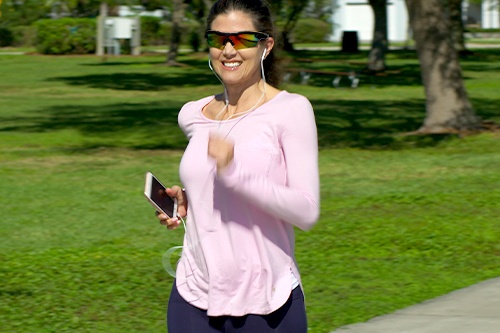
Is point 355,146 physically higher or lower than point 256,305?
lower

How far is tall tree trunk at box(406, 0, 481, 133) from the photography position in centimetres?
1645

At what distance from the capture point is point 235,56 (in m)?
3.24

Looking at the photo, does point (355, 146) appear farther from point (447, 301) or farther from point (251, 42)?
point (251, 42)

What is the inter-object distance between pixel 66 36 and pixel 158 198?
4520 cm

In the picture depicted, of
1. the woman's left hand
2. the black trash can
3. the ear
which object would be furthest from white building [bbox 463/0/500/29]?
the woman's left hand

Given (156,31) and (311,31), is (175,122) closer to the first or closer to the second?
(156,31)

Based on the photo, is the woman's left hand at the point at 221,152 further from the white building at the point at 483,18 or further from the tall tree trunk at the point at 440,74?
the white building at the point at 483,18

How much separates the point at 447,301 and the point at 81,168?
7340 millimetres

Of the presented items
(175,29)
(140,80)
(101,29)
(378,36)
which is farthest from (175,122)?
(101,29)

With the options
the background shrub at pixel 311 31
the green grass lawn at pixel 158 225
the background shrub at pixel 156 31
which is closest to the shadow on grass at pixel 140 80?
the green grass lawn at pixel 158 225

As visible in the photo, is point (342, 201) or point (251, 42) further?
point (342, 201)

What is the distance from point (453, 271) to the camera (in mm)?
7496

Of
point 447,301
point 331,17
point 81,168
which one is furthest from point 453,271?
point 331,17

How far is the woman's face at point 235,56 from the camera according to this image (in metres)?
3.24
